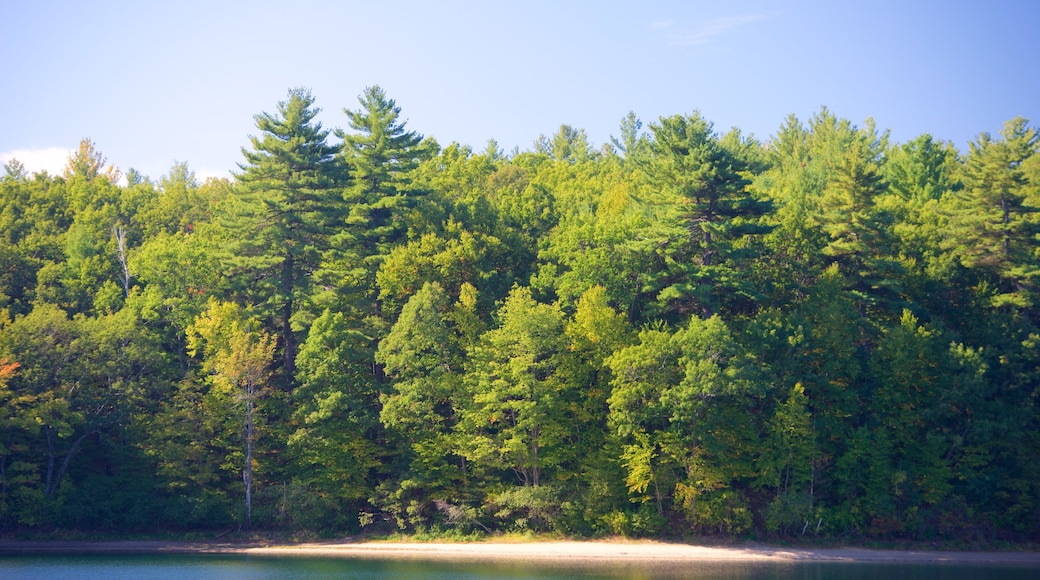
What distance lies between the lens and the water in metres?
39.9

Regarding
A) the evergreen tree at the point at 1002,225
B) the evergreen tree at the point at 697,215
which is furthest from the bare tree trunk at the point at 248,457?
the evergreen tree at the point at 1002,225

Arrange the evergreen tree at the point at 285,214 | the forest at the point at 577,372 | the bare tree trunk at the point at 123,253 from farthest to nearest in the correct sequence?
the bare tree trunk at the point at 123,253 → the evergreen tree at the point at 285,214 → the forest at the point at 577,372

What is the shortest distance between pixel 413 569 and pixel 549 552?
7.38 m

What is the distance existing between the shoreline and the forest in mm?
1605

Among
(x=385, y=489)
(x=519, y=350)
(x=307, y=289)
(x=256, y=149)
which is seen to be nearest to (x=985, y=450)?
(x=519, y=350)

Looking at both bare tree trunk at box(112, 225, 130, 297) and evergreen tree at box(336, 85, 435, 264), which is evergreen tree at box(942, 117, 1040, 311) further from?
A: bare tree trunk at box(112, 225, 130, 297)

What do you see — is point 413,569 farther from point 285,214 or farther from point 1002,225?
point 1002,225

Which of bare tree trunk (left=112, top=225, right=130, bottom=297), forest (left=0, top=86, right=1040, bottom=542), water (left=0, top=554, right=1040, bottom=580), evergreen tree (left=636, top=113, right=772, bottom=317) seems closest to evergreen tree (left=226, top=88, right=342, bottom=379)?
forest (left=0, top=86, right=1040, bottom=542)

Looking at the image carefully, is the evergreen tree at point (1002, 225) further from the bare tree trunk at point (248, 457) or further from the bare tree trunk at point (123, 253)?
the bare tree trunk at point (123, 253)

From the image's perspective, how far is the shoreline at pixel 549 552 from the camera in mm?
45125

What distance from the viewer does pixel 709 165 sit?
50031mm

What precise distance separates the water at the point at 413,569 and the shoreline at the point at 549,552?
1.14 metres

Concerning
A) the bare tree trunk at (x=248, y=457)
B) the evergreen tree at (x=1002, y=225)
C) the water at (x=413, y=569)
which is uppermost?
the evergreen tree at (x=1002, y=225)

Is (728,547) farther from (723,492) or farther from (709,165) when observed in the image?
(709,165)
